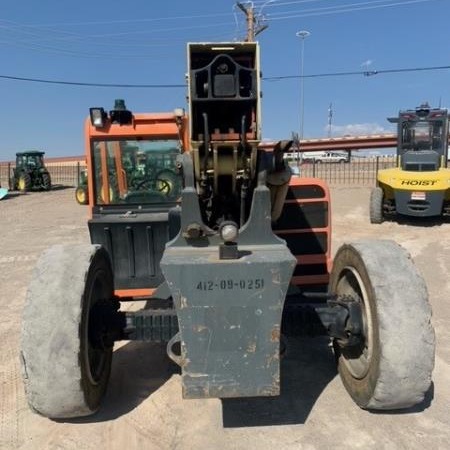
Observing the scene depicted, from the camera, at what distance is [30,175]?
2798 cm

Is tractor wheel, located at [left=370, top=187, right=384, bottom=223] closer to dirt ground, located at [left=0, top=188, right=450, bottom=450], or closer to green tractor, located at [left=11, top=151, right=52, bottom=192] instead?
dirt ground, located at [left=0, top=188, right=450, bottom=450]

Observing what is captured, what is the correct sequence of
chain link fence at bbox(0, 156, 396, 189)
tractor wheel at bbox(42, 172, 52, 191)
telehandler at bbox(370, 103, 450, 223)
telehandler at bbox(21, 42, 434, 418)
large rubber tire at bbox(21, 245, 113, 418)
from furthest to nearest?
tractor wheel at bbox(42, 172, 52, 191) → chain link fence at bbox(0, 156, 396, 189) → telehandler at bbox(370, 103, 450, 223) → large rubber tire at bbox(21, 245, 113, 418) → telehandler at bbox(21, 42, 434, 418)

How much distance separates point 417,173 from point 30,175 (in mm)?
21369

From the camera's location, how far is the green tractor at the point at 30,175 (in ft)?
91.4

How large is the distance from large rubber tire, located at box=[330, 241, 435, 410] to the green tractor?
2652 cm

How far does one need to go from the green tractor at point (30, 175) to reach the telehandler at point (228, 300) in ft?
83.6

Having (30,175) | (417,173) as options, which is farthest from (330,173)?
(417,173)

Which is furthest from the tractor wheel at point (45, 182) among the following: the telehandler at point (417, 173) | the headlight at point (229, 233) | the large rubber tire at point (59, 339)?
the headlight at point (229, 233)

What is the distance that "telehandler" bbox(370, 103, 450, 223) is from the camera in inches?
475

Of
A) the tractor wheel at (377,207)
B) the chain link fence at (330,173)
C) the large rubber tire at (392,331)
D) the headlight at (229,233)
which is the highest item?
the headlight at (229,233)

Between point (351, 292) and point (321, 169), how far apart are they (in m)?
28.8

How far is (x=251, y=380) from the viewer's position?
10.6 ft

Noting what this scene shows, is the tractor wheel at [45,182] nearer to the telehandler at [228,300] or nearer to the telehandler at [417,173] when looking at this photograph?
the telehandler at [417,173]

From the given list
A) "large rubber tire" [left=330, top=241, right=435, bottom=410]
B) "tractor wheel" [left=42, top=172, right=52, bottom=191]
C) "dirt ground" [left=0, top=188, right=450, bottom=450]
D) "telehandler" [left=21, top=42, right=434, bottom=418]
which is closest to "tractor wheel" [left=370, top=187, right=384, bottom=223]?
"dirt ground" [left=0, top=188, right=450, bottom=450]
